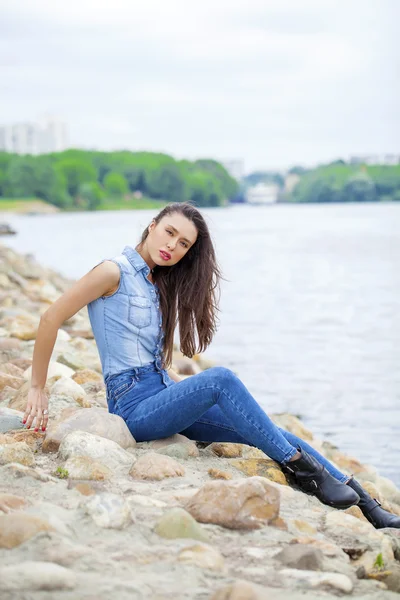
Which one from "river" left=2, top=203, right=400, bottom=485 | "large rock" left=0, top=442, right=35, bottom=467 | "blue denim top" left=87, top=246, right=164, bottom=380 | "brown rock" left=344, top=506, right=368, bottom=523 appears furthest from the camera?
"river" left=2, top=203, right=400, bottom=485

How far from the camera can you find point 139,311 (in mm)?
3680

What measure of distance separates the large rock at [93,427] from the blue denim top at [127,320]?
7.6 inches

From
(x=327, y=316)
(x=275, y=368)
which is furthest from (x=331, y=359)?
(x=327, y=316)

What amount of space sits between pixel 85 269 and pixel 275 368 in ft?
42.2

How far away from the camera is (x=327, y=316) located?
13055mm

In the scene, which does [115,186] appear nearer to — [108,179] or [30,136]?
[108,179]

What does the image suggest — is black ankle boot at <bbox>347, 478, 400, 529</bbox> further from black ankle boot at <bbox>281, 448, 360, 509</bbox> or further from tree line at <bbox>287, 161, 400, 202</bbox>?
tree line at <bbox>287, 161, 400, 202</bbox>

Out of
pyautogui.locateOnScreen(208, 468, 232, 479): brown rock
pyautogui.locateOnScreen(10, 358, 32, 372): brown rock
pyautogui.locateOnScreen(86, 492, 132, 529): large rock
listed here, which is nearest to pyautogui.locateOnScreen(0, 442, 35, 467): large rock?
pyautogui.locateOnScreen(86, 492, 132, 529): large rock

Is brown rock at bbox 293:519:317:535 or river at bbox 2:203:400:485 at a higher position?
brown rock at bbox 293:519:317:535

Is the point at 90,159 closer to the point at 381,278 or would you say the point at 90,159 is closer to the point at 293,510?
the point at 381,278

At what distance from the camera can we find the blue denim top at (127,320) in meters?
3.63

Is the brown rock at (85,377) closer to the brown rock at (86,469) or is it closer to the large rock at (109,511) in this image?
the brown rock at (86,469)

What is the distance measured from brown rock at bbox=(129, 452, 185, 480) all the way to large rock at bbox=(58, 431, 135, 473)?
7cm

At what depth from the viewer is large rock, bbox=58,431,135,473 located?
3.29 metres
